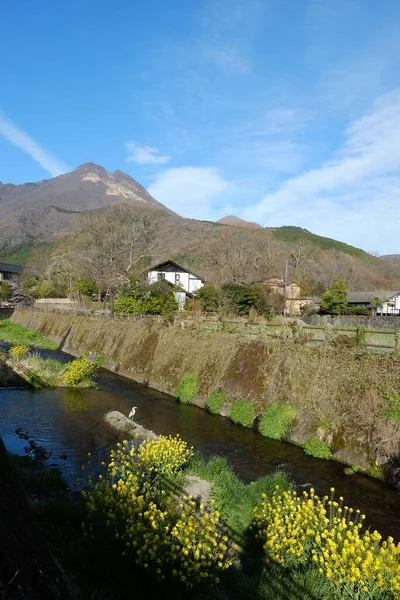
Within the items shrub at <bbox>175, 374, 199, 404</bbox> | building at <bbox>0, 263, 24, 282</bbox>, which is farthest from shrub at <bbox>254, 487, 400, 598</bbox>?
building at <bbox>0, 263, 24, 282</bbox>

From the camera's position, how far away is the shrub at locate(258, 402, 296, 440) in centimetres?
1359

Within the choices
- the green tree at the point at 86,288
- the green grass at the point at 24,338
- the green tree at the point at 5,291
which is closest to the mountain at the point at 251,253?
the green tree at the point at 5,291

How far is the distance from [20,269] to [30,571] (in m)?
107

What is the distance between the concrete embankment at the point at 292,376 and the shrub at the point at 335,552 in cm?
602

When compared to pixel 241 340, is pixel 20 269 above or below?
above

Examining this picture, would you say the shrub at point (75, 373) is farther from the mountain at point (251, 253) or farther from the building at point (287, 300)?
the mountain at point (251, 253)

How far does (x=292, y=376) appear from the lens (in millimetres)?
15078

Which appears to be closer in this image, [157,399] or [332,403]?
[332,403]

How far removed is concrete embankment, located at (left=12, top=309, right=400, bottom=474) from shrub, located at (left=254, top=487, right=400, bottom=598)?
19.8 ft

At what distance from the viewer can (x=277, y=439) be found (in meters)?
13.6

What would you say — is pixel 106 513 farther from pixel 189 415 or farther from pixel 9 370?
pixel 9 370

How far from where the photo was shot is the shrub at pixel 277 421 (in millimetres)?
13594

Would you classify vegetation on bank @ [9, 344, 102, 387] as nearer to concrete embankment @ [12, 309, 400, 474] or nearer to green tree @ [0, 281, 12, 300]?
concrete embankment @ [12, 309, 400, 474]

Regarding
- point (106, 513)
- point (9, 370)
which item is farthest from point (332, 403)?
point (9, 370)
